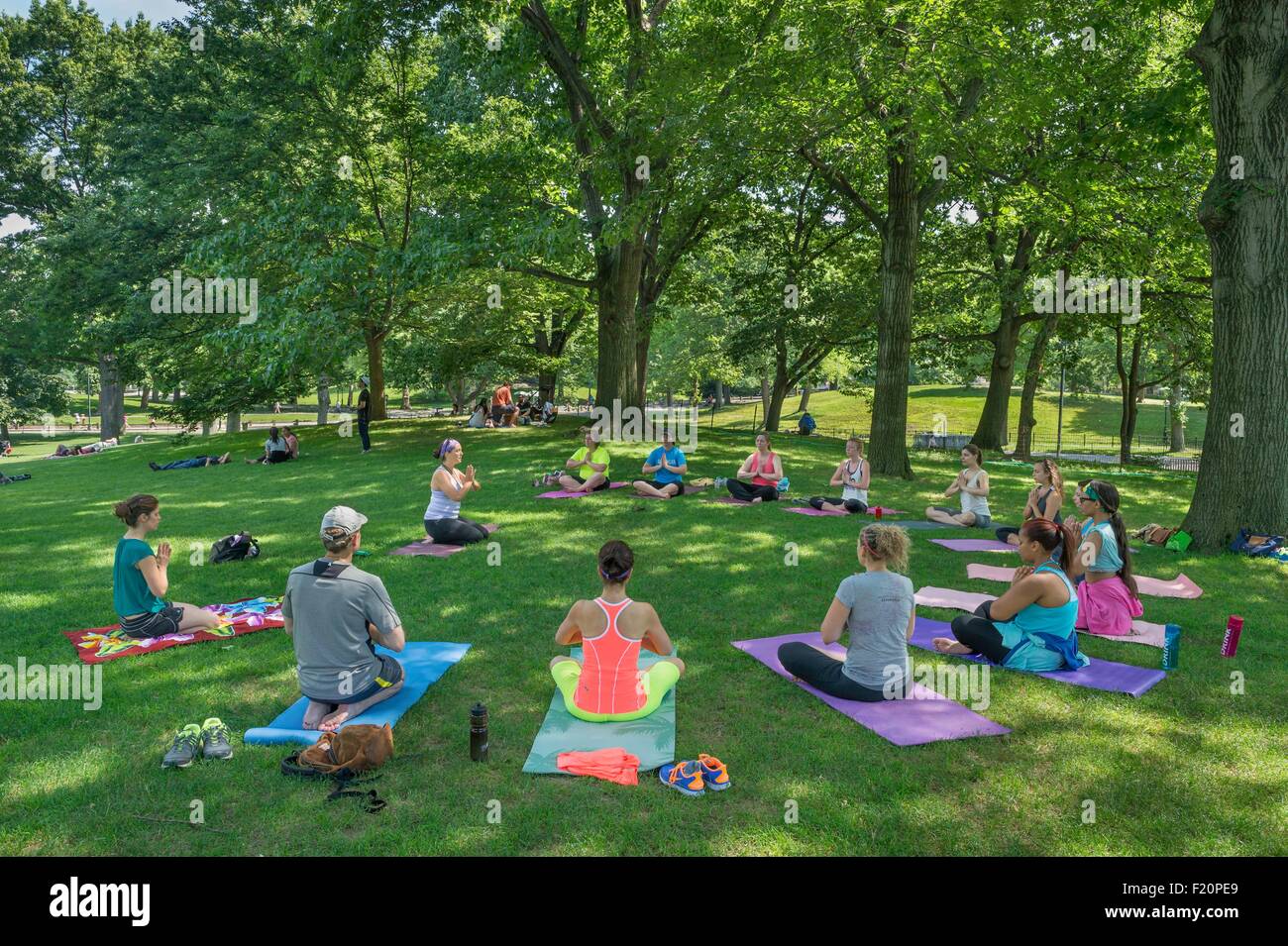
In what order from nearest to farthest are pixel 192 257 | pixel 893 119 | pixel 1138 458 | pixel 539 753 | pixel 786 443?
pixel 539 753 → pixel 893 119 → pixel 192 257 → pixel 786 443 → pixel 1138 458

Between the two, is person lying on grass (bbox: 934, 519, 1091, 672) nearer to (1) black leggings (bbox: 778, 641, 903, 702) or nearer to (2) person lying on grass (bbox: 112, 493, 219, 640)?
(1) black leggings (bbox: 778, 641, 903, 702)

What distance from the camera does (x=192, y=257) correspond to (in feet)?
64.5

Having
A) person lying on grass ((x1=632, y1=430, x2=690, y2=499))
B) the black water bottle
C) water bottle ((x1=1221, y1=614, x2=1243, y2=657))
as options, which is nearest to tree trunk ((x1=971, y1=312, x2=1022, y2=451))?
person lying on grass ((x1=632, y1=430, x2=690, y2=499))

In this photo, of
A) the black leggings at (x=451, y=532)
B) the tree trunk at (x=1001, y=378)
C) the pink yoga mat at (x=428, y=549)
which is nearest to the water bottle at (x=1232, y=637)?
the pink yoga mat at (x=428, y=549)

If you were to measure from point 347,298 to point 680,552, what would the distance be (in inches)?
490

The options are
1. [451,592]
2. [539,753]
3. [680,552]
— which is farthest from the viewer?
[680,552]

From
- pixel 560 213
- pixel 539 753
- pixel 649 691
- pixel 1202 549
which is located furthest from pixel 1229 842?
pixel 560 213

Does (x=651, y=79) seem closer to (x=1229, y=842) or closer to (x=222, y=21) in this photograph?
(x=1229, y=842)

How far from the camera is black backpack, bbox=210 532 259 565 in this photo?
397 inches

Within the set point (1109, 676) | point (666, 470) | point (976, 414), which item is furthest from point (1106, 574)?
point (976, 414)

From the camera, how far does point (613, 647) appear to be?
540 centimetres

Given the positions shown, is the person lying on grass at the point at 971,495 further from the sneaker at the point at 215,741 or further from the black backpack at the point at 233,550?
the sneaker at the point at 215,741

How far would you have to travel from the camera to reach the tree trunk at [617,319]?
19922 millimetres

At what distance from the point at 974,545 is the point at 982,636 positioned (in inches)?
192
